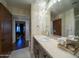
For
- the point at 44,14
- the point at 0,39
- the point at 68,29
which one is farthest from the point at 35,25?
the point at 68,29

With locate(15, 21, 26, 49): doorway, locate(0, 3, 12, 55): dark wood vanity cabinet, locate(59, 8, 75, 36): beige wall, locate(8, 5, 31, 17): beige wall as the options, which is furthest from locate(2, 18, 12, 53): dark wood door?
locate(59, 8, 75, 36): beige wall

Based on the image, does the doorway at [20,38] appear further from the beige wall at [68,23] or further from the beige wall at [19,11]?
the beige wall at [68,23]

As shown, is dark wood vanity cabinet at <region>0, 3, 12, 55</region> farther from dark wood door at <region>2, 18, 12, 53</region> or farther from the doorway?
the doorway

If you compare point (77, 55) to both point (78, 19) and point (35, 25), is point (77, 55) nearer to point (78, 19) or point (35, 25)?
point (78, 19)

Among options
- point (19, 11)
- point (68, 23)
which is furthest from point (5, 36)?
point (68, 23)

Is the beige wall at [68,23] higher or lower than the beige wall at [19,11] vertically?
lower

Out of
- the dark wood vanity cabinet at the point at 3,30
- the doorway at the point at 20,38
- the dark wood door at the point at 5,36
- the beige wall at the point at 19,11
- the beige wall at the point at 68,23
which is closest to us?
the beige wall at the point at 68,23

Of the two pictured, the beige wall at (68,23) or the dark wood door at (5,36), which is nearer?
the beige wall at (68,23)

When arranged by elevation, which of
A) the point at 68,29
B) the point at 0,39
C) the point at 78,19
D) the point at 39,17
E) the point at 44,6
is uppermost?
the point at 44,6

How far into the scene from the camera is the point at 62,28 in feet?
8.76

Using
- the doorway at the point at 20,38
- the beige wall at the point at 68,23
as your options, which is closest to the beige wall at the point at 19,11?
the doorway at the point at 20,38

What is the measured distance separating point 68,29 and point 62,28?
0.31 meters

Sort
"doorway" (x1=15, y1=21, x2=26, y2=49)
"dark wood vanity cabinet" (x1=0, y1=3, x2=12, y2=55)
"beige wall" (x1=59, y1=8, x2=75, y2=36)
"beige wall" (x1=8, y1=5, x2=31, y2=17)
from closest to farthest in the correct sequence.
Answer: "beige wall" (x1=59, y1=8, x2=75, y2=36)
"dark wood vanity cabinet" (x1=0, y1=3, x2=12, y2=55)
"beige wall" (x1=8, y1=5, x2=31, y2=17)
"doorway" (x1=15, y1=21, x2=26, y2=49)

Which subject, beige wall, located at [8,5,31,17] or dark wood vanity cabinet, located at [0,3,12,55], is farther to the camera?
beige wall, located at [8,5,31,17]
